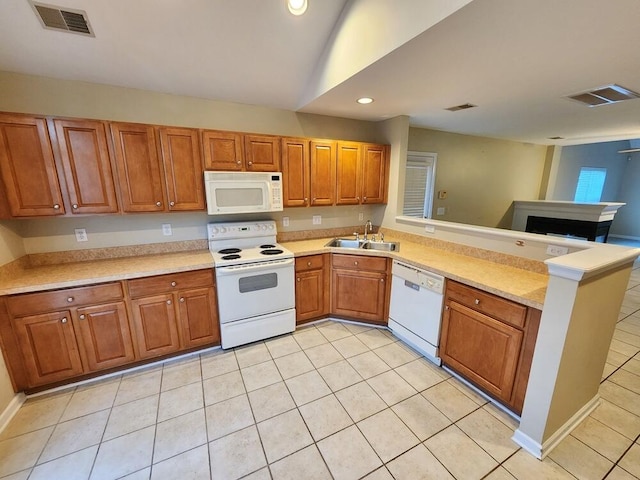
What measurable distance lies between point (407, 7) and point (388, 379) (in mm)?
2652

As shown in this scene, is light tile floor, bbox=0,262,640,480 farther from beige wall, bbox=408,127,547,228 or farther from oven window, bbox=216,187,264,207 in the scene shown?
beige wall, bbox=408,127,547,228

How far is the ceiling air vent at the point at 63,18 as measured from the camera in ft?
5.53

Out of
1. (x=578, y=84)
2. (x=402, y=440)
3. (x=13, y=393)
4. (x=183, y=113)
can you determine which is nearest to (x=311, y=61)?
(x=183, y=113)

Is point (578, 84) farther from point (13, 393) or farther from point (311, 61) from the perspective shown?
point (13, 393)

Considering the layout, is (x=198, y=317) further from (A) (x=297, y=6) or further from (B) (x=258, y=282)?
(A) (x=297, y=6)

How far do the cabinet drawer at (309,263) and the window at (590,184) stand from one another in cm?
766

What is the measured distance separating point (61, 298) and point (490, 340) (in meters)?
3.28

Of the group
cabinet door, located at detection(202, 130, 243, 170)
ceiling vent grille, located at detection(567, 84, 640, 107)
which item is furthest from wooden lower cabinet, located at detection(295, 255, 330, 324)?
ceiling vent grille, located at detection(567, 84, 640, 107)

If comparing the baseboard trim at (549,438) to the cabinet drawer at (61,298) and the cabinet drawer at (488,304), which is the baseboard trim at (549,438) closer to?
the cabinet drawer at (488,304)

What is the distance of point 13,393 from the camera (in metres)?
1.99

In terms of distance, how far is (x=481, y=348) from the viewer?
205 centimetres

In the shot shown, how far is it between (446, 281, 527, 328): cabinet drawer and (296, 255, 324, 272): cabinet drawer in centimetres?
136

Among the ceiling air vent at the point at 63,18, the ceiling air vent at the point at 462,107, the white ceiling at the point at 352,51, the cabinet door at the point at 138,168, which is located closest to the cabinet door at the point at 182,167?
the cabinet door at the point at 138,168

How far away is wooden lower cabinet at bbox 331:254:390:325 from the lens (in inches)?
116
